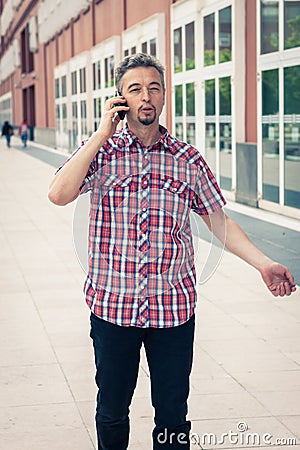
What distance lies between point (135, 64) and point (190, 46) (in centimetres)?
1673

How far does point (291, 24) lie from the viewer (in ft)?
46.5

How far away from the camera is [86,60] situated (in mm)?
33219

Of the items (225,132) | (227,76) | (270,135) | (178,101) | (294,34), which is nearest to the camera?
(294,34)

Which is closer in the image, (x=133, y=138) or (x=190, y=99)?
(x=133, y=138)

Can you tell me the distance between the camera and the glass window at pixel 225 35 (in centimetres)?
1695

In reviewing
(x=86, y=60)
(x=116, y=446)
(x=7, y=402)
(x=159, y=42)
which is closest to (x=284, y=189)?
(x=159, y=42)

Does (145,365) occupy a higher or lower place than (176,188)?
lower

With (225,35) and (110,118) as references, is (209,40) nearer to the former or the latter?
A: (225,35)

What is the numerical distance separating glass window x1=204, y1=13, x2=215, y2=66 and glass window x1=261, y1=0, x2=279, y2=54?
2.82 m

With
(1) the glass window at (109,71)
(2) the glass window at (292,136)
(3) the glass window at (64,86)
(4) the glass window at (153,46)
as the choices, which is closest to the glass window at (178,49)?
(4) the glass window at (153,46)

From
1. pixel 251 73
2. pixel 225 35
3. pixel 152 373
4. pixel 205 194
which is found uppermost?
pixel 225 35

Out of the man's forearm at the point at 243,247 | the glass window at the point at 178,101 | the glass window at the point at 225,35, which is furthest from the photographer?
the glass window at the point at 178,101

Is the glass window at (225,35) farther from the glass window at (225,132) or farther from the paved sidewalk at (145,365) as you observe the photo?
the paved sidewalk at (145,365)

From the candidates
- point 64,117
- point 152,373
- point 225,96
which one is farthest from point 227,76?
point 64,117
